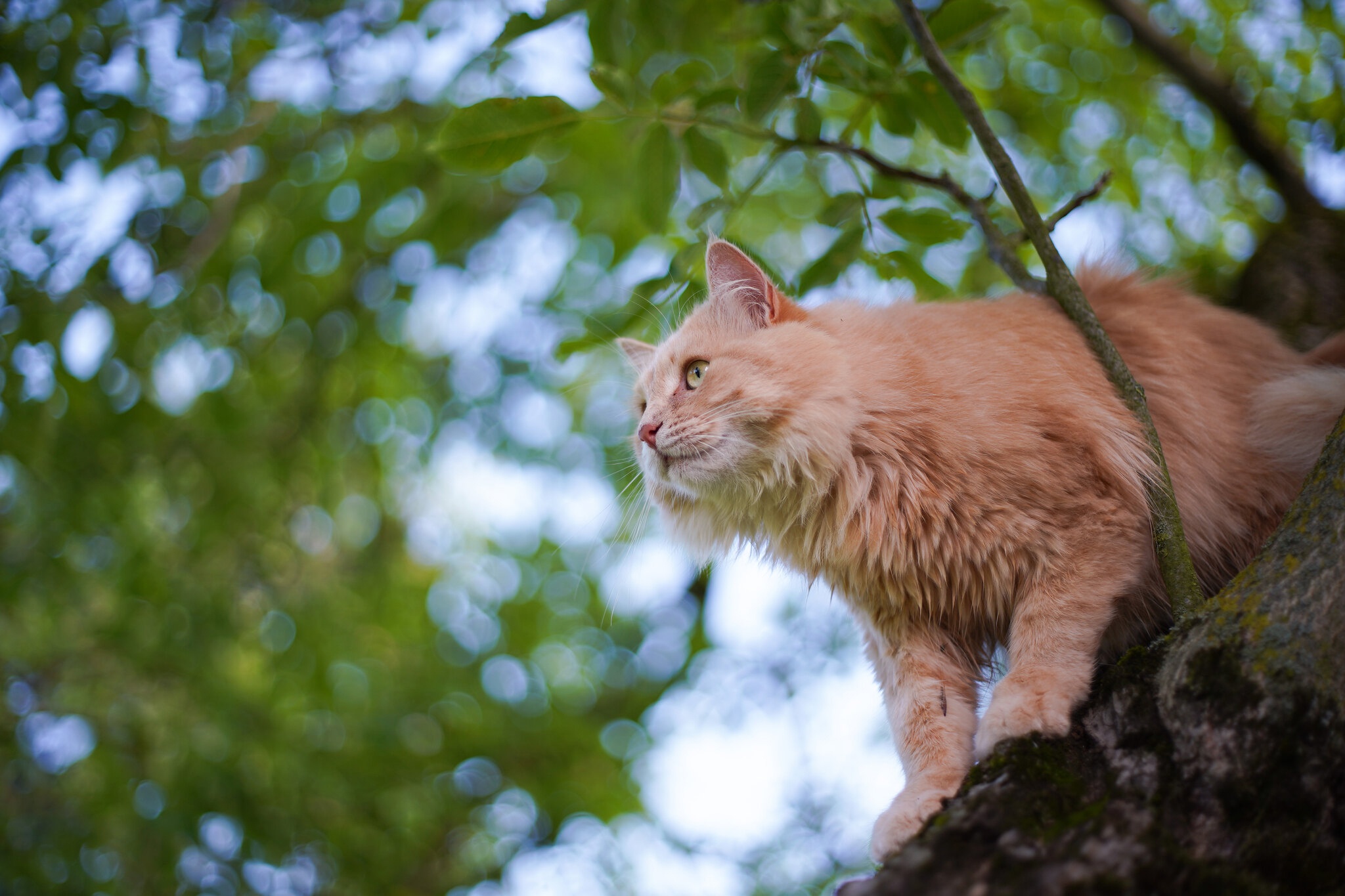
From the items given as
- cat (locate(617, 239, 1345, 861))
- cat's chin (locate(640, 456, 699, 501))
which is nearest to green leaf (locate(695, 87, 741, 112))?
cat (locate(617, 239, 1345, 861))

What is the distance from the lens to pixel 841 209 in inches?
92.5

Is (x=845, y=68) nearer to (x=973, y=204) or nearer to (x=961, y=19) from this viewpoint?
(x=961, y=19)

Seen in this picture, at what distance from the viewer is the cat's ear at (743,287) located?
92.2 inches

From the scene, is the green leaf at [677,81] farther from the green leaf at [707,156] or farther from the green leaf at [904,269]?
the green leaf at [904,269]

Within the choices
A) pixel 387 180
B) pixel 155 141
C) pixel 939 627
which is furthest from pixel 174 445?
pixel 939 627

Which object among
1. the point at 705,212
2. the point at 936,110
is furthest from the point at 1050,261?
the point at 705,212

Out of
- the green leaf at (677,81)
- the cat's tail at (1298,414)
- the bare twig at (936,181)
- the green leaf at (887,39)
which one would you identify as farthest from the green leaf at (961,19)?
the cat's tail at (1298,414)

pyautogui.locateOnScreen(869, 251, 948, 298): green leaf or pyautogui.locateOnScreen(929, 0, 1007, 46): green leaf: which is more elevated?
pyautogui.locateOnScreen(929, 0, 1007, 46): green leaf

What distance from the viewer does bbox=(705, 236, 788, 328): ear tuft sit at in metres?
2.34

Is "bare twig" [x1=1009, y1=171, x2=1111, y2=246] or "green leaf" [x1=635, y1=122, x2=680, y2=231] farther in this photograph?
"green leaf" [x1=635, y1=122, x2=680, y2=231]

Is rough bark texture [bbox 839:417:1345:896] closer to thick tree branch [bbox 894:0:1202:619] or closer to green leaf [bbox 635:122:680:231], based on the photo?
thick tree branch [bbox 894:0:1202:619]

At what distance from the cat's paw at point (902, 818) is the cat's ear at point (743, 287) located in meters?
1.21

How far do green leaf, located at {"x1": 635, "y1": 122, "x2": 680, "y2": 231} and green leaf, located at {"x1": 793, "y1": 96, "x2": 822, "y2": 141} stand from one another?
1.12 ft

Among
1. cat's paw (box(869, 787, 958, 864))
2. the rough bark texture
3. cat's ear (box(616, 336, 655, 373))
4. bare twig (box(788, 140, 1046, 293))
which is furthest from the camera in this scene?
cat's ear (box(616, 336, 655, 373))
